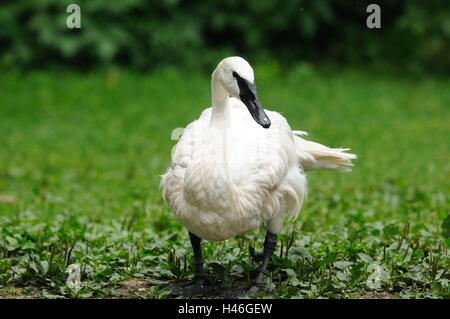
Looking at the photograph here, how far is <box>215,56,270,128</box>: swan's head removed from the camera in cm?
392

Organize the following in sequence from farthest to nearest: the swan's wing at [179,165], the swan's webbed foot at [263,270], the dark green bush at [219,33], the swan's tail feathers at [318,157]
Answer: the dark green bush at [219,33], the swan's tail feathers at [318,157], the swan's webbed foot at [263,270], the swan's wing at [179,165]

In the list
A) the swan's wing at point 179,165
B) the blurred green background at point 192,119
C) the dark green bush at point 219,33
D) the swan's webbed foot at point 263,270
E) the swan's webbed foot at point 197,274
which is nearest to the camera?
the swan's wing at point 179,165

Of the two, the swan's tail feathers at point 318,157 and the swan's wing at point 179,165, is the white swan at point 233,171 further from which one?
the swan's tail feathers at point 318,157

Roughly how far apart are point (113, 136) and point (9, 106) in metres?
2.01

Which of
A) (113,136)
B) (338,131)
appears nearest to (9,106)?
(113,136)

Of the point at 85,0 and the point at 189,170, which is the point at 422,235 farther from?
the point at 85,0

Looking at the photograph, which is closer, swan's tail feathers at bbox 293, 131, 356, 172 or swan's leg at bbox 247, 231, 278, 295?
swan's leg at bbox 247, 231, 278, 295

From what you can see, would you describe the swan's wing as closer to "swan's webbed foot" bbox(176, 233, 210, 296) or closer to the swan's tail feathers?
"swan's webbed foot" bbox(176, 233, 210, 296)

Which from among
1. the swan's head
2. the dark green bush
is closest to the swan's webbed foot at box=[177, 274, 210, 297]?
the swan's head

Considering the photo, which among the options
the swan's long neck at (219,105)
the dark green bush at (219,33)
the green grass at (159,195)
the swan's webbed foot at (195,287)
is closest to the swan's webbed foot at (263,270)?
the green grass at (159,195)

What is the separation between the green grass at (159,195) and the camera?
14.7 feet

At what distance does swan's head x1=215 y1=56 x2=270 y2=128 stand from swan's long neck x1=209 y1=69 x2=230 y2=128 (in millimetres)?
120

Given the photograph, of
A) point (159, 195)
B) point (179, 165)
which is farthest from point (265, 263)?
point (159, 195)

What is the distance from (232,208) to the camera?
156 inches
